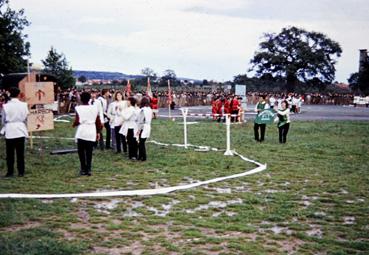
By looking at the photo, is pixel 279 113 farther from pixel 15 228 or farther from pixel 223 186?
pixel 15 228

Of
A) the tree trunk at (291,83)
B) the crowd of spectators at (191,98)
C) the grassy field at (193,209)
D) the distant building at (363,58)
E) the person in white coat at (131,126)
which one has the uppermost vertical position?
the distant building at (363,58)

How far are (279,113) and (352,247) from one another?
38.0 feet

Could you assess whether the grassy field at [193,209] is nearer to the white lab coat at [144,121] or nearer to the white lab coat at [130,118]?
the white lab coat at [144,121]

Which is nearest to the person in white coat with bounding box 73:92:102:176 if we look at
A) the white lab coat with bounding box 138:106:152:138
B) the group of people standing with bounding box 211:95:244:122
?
the white lab coat with bounding box 138:106:152:138

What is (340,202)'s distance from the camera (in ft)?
26.4

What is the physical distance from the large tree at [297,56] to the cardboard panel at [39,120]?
67.3m

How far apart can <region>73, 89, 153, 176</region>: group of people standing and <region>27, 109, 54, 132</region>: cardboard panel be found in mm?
1705

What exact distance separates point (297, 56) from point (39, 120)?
69.6 m

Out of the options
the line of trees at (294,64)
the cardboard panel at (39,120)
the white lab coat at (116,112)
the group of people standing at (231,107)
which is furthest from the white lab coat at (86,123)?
the line of trees at (294,64)

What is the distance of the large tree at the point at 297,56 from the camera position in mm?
77875

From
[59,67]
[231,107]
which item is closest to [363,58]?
[59,67]

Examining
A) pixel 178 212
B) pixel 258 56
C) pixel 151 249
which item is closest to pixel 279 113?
pixel 178 212

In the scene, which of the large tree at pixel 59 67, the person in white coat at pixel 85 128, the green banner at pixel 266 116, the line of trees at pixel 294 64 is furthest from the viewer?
the line of trees at pixel 294 64

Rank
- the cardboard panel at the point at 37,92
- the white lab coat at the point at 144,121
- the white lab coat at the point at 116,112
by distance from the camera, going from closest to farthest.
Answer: the white lab coat at the point at 144,121 < the white lab coat at the point at 116,112 < the cardboard panel at the point at 37,92
